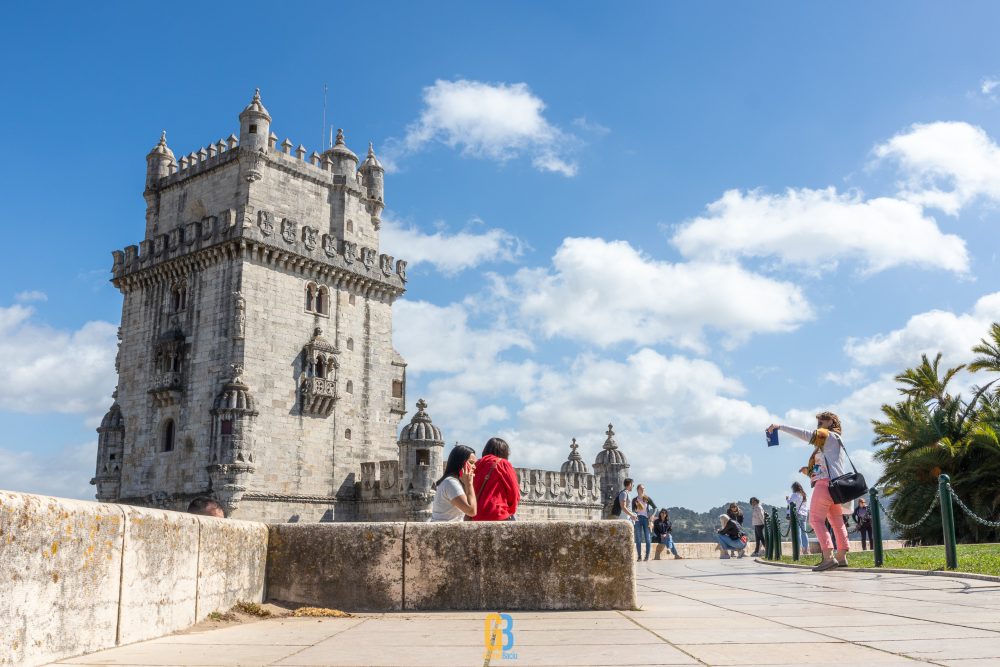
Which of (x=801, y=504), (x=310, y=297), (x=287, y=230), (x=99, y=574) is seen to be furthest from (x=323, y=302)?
(x=99, y=574)

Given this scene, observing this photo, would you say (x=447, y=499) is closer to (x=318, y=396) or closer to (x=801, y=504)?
(x=801, y=504)

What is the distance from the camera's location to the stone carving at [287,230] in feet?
107

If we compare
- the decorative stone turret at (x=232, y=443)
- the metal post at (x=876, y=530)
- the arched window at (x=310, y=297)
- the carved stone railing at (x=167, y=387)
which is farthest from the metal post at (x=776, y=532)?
the carved stone railing at (x=167, y=387)

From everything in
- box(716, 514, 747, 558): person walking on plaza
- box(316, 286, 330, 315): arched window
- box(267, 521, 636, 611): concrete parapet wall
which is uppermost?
box(316, 286, 330, 315): arched window

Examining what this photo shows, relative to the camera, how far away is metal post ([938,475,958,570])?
10.4 metres

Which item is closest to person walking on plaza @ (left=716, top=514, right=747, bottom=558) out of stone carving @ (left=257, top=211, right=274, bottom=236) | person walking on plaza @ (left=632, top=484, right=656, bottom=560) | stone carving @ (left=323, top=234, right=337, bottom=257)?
person walking on plaza @ (left=632, top=484, right=656, bottom=560)

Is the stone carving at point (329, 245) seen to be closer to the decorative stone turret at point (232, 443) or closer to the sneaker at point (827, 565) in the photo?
the decorative stone turret at point (232, 443)

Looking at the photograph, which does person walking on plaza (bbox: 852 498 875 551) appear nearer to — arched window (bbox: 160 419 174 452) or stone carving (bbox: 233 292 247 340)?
stone carving (bbox: 233 292 247 340)

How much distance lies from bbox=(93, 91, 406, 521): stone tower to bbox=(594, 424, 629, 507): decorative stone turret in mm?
8471

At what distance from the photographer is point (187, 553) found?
6410 millimetres

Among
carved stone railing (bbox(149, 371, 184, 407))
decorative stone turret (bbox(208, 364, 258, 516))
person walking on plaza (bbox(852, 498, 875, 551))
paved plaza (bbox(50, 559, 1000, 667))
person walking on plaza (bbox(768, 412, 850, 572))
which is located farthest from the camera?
carved stone railing (bbox(149, 371, 184, 407))

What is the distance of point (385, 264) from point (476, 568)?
29.8 m

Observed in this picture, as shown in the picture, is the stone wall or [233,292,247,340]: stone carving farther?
[233,292,247,340]: stone carving

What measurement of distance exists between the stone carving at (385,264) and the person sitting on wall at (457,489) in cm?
2833
